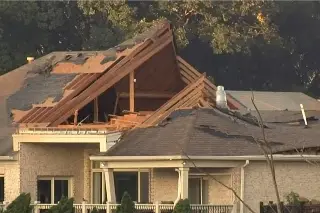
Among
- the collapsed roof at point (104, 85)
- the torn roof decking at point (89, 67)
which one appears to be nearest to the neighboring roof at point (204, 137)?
the collapsed roof at point (104, 85)

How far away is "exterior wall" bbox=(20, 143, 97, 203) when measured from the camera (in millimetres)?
32062

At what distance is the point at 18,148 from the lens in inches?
1260

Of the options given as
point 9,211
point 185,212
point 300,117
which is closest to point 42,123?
point 9,211

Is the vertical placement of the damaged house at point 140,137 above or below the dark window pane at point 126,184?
above

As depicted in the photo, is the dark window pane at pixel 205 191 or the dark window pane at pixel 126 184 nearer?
the dark window pane at pixel 205 191

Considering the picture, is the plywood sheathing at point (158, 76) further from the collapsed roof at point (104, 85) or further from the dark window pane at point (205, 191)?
the dark window pane at point (205, 191)

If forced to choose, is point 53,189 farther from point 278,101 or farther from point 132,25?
point 132,25

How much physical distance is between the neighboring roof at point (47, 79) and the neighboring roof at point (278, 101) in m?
17.4

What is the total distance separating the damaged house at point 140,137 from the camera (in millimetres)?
30500

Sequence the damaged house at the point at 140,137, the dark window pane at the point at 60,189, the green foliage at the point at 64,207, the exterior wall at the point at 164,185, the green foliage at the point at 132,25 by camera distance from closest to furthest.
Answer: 1. the green foliage at the point at 64,207
2. the damaged house at the point at 140,137
3. the exterior wall at the point at 164,185
4. the dark window pane at the point at 60,189
5. the green foliage at the point at 132,25

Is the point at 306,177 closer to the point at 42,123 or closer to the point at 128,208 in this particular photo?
the point at 128,208

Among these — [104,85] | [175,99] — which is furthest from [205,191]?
[104,85]

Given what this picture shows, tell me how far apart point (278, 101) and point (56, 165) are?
24.9m

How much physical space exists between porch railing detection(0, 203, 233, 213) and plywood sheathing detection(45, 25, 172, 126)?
8.67 ft
